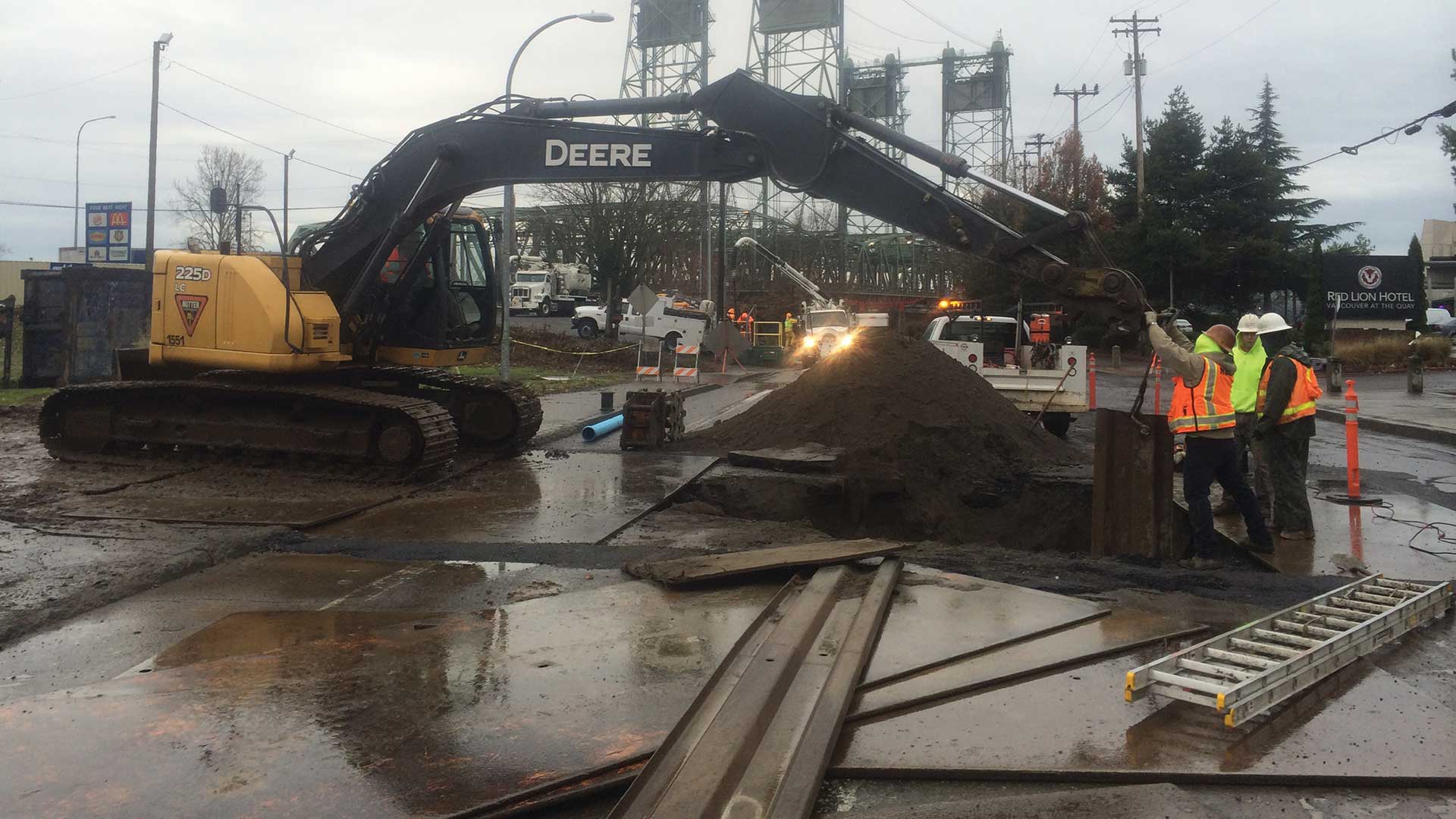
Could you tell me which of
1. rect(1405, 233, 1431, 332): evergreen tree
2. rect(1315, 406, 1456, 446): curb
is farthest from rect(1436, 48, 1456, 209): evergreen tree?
rect(1315, 406, 1456, 446): curb

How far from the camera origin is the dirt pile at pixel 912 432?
11547mm

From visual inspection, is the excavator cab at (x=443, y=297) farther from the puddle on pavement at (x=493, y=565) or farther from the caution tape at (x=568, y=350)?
the caution tape at (x=568, y=350)

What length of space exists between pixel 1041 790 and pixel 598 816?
1.64 metres

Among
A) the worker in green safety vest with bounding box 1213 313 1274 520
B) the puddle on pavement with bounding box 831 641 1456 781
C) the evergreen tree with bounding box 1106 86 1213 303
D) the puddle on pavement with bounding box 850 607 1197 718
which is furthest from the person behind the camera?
the evergreen tree with bounding box 1106 86 1213 303

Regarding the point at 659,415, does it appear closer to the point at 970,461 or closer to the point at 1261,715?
the point at 970,461

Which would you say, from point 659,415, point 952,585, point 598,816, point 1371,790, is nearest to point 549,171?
point 659,415

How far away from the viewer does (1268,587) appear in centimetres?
709

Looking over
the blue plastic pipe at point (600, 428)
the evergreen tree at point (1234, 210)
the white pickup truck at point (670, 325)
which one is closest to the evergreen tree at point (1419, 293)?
the evergreen tree at point (1234, 210)

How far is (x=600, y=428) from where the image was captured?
15188 millimetres

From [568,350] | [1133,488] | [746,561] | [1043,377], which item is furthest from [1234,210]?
[746,561]

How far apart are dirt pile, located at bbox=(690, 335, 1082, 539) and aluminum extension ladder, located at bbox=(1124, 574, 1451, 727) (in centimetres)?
501

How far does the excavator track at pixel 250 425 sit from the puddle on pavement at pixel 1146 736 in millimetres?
7281

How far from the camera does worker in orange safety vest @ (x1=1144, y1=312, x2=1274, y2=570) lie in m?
7.90

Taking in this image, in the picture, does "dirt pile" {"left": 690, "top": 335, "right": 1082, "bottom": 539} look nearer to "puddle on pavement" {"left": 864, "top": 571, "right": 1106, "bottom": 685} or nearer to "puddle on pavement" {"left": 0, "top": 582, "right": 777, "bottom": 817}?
"puddle on pavement" {"left": 864, "top": 571, "right": 1106, "bottom": 685}
